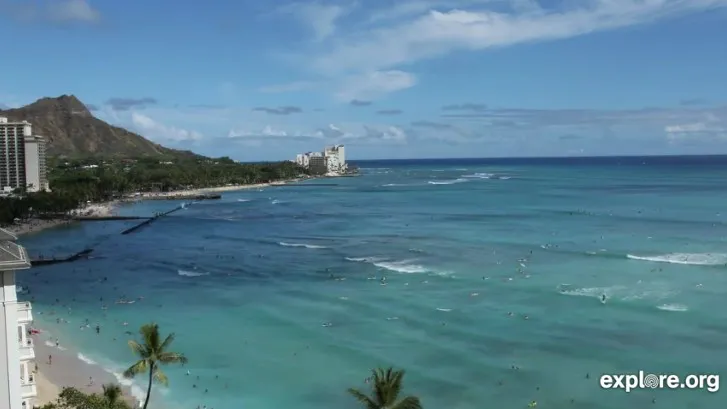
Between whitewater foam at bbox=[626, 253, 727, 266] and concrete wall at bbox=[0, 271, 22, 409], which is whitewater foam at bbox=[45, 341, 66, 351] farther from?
whitewater foam at bbox=[626, 253, 727, 266]

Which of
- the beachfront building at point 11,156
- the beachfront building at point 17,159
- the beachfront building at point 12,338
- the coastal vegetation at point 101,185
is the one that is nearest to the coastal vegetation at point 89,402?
the beachfront building at point 12,338

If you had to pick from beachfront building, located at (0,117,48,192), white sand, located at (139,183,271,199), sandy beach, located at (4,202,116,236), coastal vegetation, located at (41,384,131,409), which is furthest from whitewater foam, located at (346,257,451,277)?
beachfront building, located at (0,117,48,192)

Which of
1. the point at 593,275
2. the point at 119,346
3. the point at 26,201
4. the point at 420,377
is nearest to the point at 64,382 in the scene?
the point at 119,346

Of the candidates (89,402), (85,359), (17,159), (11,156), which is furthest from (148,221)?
(89,402)

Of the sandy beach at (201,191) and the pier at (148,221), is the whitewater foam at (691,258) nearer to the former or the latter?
the pier at (148,221)

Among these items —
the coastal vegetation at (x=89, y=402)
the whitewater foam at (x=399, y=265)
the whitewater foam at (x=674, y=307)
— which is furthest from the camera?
the whitewater foam at (x=399, y=265)

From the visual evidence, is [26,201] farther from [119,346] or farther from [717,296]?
[717,296]
